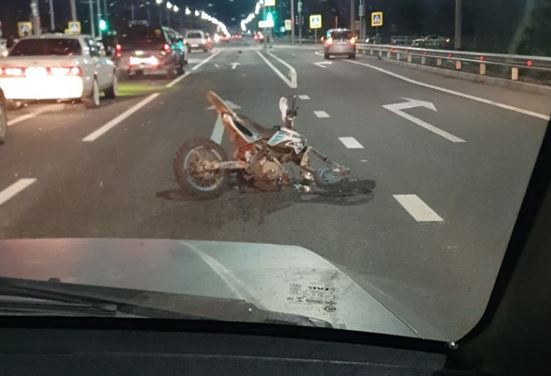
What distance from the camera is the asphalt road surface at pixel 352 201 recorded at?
6.52 meters

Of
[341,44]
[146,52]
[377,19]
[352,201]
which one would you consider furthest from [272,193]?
[377,19]

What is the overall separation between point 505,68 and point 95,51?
11329 millimetres

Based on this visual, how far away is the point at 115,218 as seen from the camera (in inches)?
340

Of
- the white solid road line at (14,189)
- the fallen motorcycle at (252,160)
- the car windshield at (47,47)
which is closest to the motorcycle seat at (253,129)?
the fallen motorcycle at (252,160)

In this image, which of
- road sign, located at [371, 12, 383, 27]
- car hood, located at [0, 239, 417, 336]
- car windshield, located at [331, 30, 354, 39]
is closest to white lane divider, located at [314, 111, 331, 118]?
car hood, located at [0, 239, 417, 336]

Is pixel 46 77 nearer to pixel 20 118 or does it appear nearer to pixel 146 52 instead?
pixel 20 118

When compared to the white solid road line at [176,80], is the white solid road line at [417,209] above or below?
above

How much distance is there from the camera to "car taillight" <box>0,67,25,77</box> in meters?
19.8

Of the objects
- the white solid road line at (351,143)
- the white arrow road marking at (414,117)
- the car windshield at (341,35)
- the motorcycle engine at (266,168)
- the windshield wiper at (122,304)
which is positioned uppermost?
the windshield wiper at (122,304)

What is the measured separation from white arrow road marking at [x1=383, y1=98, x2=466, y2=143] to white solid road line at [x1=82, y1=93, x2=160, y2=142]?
602 centimetres

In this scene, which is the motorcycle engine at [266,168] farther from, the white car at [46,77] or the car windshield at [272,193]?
the white car at [46,77]

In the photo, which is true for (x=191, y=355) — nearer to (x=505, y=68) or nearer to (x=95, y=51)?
(x=95, y=51)

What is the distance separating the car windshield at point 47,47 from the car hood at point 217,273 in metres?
16.5

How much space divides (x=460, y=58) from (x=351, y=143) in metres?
16.8
